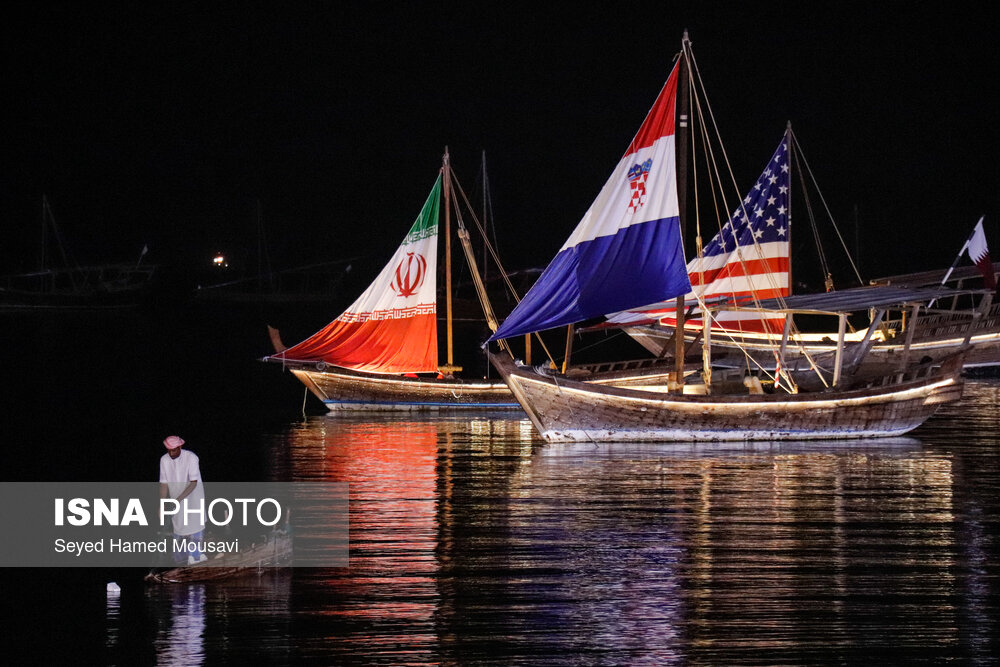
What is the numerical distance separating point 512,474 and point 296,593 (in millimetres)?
10512

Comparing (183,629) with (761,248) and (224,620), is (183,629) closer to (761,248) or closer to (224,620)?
(224,620)

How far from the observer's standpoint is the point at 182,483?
16469 mm

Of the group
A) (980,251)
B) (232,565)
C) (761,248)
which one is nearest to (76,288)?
(761,248)

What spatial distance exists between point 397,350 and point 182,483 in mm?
25789

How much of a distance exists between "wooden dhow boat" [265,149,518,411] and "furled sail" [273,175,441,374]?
0.03 meters

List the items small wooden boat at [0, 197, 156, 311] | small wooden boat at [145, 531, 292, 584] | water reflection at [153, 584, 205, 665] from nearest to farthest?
water reflection at [153, 584, 205, 665]
small wooden boat at [145, 531, 292, 584]
small wooden boat at [0, 197, 156, 311]

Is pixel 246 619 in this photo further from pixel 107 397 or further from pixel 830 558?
pixel 107 397

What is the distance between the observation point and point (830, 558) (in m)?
18.5

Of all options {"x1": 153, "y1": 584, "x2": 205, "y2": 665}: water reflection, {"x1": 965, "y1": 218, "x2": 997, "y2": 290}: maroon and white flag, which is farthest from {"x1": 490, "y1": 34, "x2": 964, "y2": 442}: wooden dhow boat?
{"x1": 153, "y1": 584, "x2": 205, "y2": 665}: water reflection

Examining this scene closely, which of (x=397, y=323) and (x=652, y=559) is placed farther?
(x=397, y=323)

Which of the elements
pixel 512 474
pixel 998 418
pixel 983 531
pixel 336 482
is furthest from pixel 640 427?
pixel 998 418

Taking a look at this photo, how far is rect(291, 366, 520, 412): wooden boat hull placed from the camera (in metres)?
40.8

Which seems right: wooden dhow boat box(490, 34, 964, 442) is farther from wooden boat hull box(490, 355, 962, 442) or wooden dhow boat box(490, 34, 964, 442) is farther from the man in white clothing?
the man in white clothing

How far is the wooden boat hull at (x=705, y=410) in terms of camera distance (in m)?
29.7
